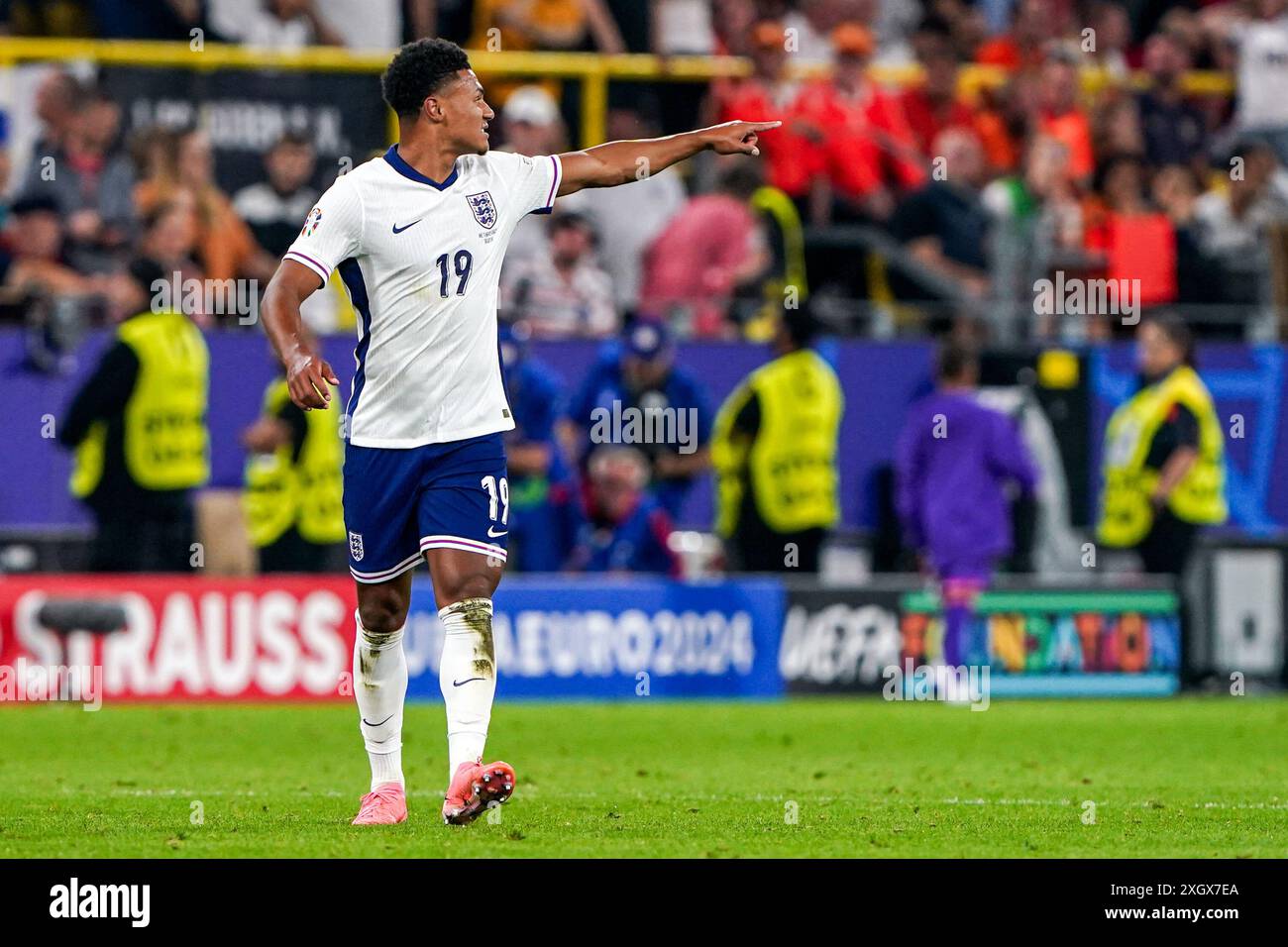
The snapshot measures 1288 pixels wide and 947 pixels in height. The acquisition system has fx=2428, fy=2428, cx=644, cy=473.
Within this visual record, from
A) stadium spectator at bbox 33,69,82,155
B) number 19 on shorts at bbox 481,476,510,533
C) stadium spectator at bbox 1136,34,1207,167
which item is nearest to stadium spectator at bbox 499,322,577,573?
stadium spectator at bbox 33,69,82,155

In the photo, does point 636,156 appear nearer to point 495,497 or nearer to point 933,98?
point 495,497

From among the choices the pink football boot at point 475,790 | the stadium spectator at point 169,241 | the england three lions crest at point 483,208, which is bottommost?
the pink football boot at point 475,790

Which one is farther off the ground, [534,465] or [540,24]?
[540,24]

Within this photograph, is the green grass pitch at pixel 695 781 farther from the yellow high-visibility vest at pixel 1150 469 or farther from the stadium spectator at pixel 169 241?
the stadium spectator at pixel 169 241

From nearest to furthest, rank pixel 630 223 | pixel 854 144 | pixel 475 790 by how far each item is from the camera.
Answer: pixel 475 790, pixel 630 223, pixel 854 144

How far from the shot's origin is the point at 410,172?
27.2 feet

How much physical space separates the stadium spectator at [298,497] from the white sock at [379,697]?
7.36m

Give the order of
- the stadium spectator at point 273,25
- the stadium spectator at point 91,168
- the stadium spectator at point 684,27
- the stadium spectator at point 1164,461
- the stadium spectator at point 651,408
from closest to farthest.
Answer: the stadium spectator at point 651,408
the stadium spectator at point 1164,461
the stadium spectator at point 91,168
the stadium spectator at point 273,25
the stadium spectator at point 684,27

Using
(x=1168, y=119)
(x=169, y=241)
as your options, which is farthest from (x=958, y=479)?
(x=1168, y=119)

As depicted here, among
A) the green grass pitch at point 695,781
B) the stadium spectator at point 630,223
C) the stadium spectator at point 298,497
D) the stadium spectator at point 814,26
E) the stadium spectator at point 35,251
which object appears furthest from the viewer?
the stadium spectator at point 814,26

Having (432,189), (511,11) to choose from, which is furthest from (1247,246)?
(432,189)

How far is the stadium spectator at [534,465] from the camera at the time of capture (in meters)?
15.9

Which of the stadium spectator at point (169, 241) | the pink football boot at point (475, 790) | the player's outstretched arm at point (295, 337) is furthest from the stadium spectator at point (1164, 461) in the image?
the player's outstretched arm at point (295, 337)

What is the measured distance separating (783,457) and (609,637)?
1704mm
